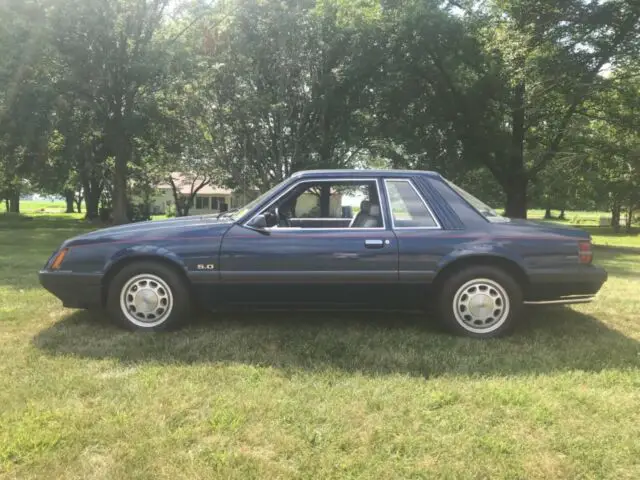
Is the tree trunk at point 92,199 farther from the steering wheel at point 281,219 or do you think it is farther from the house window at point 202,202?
the steering wheel at point 281,219

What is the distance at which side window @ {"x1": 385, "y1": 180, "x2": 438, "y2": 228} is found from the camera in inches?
201

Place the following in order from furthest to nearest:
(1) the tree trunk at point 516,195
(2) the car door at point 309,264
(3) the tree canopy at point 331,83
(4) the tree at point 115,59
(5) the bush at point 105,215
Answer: (5) the bush at point 105,215 → (1) the tree trunk at point 516,195 → (4) the tree at point 115,59 → (3) the tree canopy at point 331,83 → (2) the car door at point 309,264

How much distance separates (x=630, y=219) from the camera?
4650cm

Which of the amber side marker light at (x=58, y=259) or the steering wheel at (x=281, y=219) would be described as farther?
the steering wheel at (x=281, y=219)

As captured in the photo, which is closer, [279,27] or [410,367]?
[410,367]

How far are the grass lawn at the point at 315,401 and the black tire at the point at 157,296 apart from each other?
135 millimetres

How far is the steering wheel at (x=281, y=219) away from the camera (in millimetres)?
5258

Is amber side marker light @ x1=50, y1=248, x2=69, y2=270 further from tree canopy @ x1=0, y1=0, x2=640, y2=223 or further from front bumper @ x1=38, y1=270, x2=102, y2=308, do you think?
tree canopy @ x1=0, y1=0, x2=640, y2=223

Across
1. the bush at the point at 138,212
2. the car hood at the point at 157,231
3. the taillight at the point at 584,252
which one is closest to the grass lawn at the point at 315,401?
the taillight at the point at 584,252

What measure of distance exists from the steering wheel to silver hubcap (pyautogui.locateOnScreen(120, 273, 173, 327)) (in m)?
1.17

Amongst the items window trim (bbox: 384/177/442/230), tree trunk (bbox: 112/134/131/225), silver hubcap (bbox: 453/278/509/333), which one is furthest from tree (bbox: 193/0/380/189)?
silver hubcap (bbox: 453/278/509/333)

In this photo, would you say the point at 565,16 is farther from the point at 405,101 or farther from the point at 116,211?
the point at 116,211

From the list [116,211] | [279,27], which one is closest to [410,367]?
→ [279,27]

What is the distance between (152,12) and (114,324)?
66.2 feet
